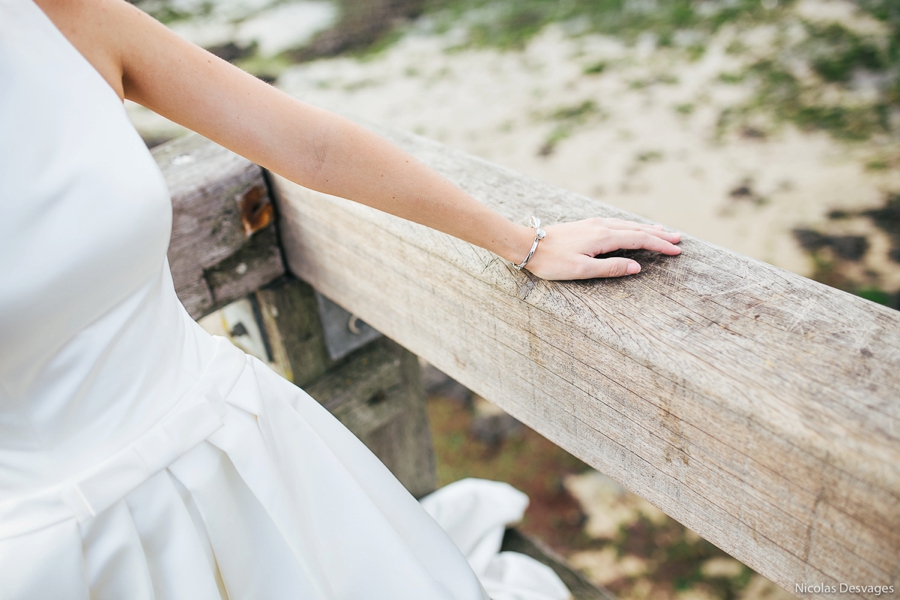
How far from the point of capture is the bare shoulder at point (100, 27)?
35.3 inches

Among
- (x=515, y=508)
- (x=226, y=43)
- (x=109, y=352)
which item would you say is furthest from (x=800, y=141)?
(x=226, y=43)

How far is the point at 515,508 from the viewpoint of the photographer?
177 cm

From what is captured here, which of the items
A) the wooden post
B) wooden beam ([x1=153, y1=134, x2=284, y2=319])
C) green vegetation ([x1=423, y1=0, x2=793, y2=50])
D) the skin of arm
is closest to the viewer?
the skin of arm

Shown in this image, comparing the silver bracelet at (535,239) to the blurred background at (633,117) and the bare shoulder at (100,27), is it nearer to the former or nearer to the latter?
the bare shoulder at (100,27)

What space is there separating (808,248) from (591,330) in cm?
271

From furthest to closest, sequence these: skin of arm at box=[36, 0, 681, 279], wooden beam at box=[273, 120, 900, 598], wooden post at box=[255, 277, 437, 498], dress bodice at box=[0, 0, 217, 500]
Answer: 1. wooden post at box=[255, 277, 437, 498]
2. skin of arm at box=[36, 0, 681, 279]
3. dress bodice at box=[0, 0, 217, 500]
4. wooden beam at box=[273, 120, 900, 598]

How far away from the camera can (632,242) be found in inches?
41.0

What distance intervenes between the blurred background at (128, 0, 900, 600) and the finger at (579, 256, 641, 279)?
5.29 feet

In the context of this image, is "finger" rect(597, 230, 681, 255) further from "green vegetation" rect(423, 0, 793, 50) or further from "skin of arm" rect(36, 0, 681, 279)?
"green vegetation" rect(423, 0, 793, 50)

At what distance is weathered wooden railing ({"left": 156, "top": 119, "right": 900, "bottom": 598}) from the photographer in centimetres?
74

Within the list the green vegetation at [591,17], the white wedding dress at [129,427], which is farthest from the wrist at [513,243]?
the green vegetation at [591,17]

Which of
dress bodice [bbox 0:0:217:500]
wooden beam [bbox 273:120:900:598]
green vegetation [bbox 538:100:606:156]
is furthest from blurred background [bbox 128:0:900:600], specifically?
dress bodice [bbox 0:0:217:500]

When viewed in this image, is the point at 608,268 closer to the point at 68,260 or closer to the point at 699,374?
the point at 699,374

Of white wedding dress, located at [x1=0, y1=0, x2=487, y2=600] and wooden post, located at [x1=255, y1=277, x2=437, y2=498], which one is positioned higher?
white wedding dress, located at [x1=0, y1=0, x2=487, y2=600]
